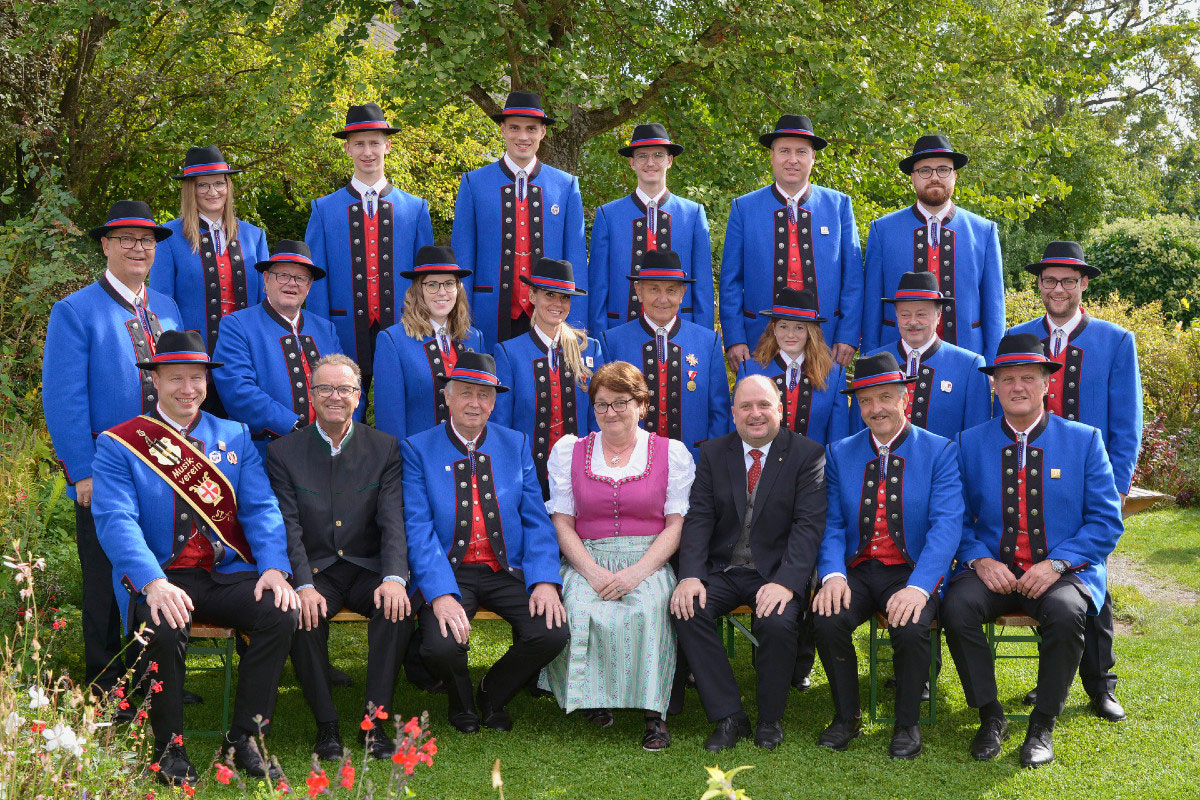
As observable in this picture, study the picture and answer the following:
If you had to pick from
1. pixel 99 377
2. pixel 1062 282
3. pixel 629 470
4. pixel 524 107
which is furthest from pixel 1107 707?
pixel 99 377

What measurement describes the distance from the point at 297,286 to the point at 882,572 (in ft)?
10.1

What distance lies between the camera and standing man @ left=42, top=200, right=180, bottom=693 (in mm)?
5094

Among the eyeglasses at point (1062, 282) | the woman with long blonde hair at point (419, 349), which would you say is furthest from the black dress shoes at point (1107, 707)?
the woman with long blonde hair at point (419, 349)

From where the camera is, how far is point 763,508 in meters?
5.26

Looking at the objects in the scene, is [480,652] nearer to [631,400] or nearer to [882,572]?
[631,400]

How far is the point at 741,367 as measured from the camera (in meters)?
5.91

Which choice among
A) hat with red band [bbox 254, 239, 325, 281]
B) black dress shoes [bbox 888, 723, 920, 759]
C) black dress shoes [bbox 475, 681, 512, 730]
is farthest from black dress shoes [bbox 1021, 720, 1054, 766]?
hat with red band [bbox 254, 239, 325, 281]

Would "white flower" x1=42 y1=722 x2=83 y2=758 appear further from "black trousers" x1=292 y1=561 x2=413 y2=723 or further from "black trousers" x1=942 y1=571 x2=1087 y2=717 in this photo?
"black trousers" x1=942 y1=571 x2=1087 y2=717

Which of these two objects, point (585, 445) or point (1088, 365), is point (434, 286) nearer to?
point (585, 445)

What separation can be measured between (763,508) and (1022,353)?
1338 mm

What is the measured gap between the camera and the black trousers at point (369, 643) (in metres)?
4.83

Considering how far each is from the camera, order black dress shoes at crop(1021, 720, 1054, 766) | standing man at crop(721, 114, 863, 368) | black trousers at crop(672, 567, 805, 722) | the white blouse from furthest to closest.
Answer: standing man at crop(721, 114, 863, 368)
the white blouse
black trousers at crop(672, 567, 805, 722)
black dress shoes at crop(1021, 720, 1054, 766)

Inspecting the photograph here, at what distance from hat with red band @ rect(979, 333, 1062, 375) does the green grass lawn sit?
5.38ft

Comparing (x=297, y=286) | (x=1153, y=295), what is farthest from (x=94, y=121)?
(x=1153, y=295)
